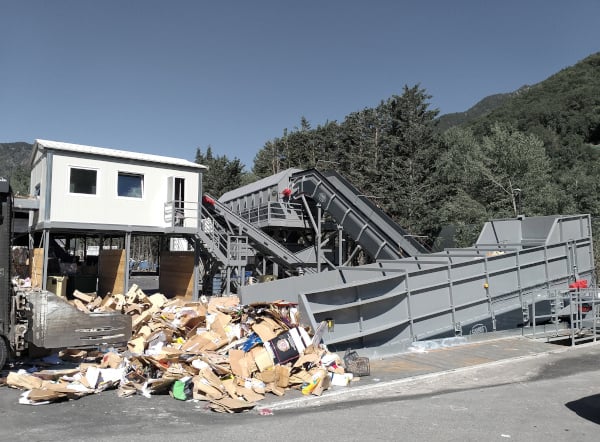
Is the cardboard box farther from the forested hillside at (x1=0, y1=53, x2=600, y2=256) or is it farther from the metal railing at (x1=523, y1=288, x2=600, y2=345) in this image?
the forested hillside at (x1=0, y1=53, x2=600, y2=256)

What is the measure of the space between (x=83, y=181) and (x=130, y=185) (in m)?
1.76

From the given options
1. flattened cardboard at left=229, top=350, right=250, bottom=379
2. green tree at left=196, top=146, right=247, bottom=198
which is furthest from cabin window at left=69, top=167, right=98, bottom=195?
green tree at left=196, top=146, right=247, bottom=198

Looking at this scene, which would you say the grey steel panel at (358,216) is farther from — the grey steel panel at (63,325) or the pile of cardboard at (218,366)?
the grey steel panel at (63,325)

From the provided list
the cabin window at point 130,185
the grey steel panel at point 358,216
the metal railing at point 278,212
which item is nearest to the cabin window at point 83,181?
the cabin window at point 130,185

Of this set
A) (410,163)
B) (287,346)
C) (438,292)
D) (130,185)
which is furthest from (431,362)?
(410,163)

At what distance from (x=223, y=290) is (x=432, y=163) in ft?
70.3

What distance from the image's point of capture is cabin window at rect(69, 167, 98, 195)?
18.3 meters

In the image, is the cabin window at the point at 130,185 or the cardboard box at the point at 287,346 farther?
the cabin window at the point at 130,185

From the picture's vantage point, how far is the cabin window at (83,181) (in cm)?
1828

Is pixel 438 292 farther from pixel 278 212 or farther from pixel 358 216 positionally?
pixel 278 212

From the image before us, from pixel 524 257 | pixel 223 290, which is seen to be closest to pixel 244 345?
pixel 524 257

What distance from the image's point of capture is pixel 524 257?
12.7 m

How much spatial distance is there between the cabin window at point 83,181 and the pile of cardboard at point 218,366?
9407 mm

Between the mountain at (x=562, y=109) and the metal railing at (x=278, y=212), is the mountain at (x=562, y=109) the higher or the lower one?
the higher one
